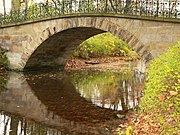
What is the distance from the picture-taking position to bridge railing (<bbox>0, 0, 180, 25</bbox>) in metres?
10.8

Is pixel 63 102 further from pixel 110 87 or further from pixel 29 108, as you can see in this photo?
pixel 110 87

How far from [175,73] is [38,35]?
10.7 meters

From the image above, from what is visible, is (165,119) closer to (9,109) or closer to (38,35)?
(9,109)

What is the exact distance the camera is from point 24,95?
36.0 feet

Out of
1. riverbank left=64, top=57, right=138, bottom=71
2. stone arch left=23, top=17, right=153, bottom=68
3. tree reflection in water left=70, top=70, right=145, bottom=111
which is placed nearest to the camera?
tree reflection in water left=70, top=70, right=145, bottom=111

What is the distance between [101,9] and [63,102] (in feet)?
15.6

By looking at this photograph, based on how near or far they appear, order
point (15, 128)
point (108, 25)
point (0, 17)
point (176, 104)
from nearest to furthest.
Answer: point (176, 104) → point (15, 128) → point (108, 25) → point (0, 17)

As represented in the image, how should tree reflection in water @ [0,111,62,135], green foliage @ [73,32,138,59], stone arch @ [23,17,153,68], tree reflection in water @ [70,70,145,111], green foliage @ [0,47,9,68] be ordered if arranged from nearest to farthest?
1. tree reflection in water @ [0,111,62,135]
2. tree reflection in water @ [70,70,145,111]
3. stone arch @ [23,17,153,68]
4. green foliage @ [0,47,9,68]
5. green foliage @ [73,32,138,59]

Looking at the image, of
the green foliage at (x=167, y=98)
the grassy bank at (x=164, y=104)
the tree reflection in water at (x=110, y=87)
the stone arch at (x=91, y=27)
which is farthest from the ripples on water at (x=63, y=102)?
the green foliage at (x=167, y=98)

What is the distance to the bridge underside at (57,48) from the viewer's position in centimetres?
1514

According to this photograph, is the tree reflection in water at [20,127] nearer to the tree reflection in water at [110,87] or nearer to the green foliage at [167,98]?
the green foliage at [167,98]

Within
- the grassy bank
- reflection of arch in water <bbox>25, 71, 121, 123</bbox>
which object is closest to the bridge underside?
reflection of arch in water <bbox>25, 71, 121, 123</bbox>

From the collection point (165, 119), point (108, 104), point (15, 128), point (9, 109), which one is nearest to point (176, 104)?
point (165, 119)

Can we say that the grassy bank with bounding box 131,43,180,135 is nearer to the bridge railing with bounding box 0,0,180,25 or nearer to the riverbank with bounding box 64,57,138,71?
the bridge railing with bounding box 0,0,180,25
